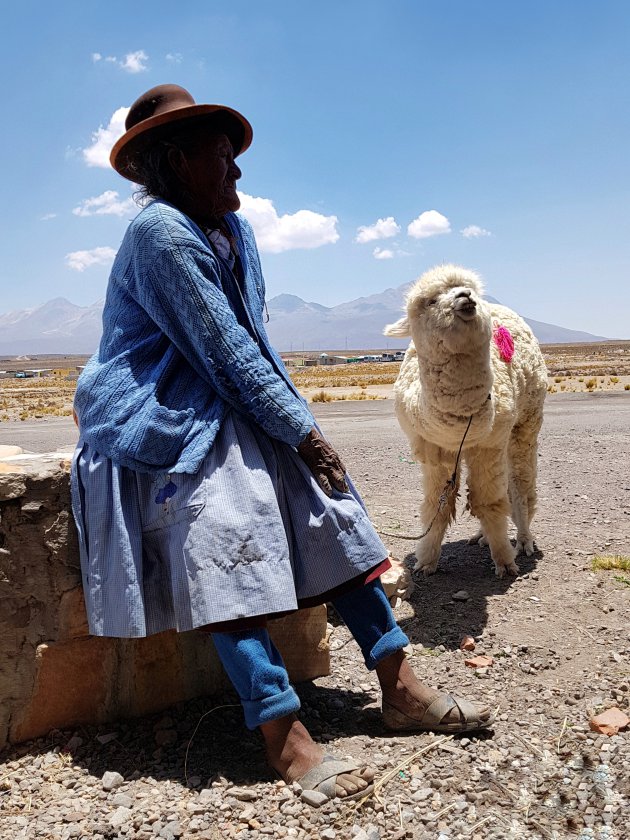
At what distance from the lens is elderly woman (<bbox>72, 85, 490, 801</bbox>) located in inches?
96.1

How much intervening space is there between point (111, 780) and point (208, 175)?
7.29ft

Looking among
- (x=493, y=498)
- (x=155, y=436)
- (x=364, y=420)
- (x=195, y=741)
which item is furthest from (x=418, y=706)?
(x=364, y=420)

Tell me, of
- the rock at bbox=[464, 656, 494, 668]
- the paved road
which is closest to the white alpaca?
the rock at bbox=[464, 656, 494, 668]

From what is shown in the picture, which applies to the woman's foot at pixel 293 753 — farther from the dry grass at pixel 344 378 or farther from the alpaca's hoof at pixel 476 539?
the dry grass at pixel 344 378

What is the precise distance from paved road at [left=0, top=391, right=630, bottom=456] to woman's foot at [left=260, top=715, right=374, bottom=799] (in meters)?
9.46

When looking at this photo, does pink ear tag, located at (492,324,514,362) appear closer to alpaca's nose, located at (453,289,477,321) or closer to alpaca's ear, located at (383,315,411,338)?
alpaca's ear, located at (383,315,411,338)

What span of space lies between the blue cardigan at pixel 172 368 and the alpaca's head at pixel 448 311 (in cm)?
186

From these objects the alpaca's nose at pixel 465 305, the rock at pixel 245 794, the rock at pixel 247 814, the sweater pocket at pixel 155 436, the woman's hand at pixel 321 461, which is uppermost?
the alpaca's nose at pixel 465 305

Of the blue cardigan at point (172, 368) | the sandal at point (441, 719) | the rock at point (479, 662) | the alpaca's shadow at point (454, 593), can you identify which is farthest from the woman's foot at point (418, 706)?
the alpaca's shadow at point (454, 593)

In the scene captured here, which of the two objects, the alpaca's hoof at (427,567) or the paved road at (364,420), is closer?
the alpaca's hoof at (427,567)

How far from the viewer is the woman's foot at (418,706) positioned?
275 cm

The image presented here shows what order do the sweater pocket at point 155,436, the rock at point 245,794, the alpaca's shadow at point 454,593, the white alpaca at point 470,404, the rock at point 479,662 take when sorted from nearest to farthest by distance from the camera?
the rock at point 245,794 → the sweater pocket at point 155,436 → the rock at point 479,662 → the alpaca's shadow at point 454,593 → the white alpaca at point 470,404

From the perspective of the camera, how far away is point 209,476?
251 cm

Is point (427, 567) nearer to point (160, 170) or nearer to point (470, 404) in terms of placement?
point (470, 404)
